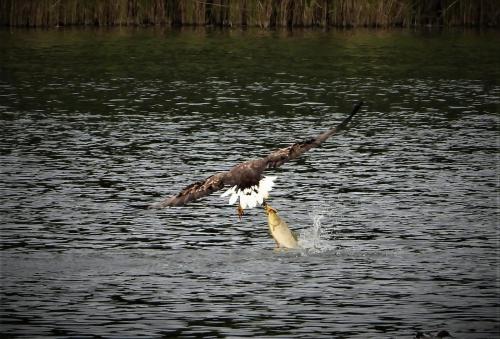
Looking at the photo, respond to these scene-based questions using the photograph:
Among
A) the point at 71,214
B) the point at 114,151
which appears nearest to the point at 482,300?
the point at 71,214

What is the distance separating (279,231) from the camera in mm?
16781

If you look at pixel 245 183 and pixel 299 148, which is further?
pixel 245 183

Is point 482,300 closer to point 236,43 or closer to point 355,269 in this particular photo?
point 355,269

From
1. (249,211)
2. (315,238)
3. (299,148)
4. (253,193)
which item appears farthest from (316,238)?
(249,211)

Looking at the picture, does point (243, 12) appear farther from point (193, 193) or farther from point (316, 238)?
point (193, 193)

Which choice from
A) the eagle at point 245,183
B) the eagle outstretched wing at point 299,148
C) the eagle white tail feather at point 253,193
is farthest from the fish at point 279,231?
the eagle outstretched wing at point 299,148

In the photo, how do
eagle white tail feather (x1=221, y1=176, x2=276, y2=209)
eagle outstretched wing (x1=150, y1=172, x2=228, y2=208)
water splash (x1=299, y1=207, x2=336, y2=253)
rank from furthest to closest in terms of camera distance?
water splash (x1=299, y1=207, x2=336, y2=253)
eagle white tail feather (x1=221, y1=176, x2=276, y2=209)
eagle outstretched wing (x1=150, y1=172, x2=228, y2=208)

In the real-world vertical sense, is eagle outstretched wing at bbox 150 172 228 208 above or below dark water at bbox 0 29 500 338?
above

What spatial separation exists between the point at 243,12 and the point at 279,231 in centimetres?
3300

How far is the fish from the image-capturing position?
16719mm

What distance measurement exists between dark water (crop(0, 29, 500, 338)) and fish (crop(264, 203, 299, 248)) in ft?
0.69

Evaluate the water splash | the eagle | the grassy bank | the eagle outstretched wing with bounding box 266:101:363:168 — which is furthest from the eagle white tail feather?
the grassy bank

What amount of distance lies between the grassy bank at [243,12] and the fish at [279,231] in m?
32.0

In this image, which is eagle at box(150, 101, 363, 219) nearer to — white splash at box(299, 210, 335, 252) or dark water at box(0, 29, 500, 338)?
dark water at box(0, 29, 500, 338)
